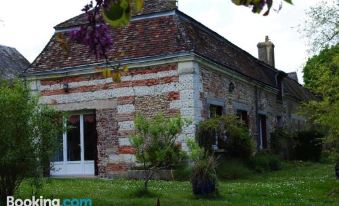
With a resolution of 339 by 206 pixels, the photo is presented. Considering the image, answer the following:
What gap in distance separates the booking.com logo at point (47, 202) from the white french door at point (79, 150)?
8499 millimetres

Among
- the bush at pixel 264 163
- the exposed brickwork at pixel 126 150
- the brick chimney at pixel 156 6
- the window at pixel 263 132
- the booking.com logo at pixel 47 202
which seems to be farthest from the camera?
the window at pixel 263 132

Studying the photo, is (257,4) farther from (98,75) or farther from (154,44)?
(98,75)

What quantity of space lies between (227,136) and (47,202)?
30.9ft

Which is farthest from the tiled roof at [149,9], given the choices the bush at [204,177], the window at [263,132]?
the bush at [204,177]

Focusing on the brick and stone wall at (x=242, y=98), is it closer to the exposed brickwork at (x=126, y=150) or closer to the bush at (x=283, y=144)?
the bush at (x=283, y=144)

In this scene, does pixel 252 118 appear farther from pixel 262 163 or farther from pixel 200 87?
pixel 200 87

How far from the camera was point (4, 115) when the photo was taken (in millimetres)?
8430

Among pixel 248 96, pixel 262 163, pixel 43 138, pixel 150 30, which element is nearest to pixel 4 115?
pixel 43 138

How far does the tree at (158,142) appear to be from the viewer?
38.4ft

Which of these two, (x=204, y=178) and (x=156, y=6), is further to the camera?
(x=156, y=6)

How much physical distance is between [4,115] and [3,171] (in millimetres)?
949

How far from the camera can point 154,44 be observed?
17359 mm

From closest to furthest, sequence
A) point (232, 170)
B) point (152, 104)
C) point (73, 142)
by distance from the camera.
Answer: point (232, 170) < point (152, 104) < point (73, 142)

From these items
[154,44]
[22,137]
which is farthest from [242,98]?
[22,137]
